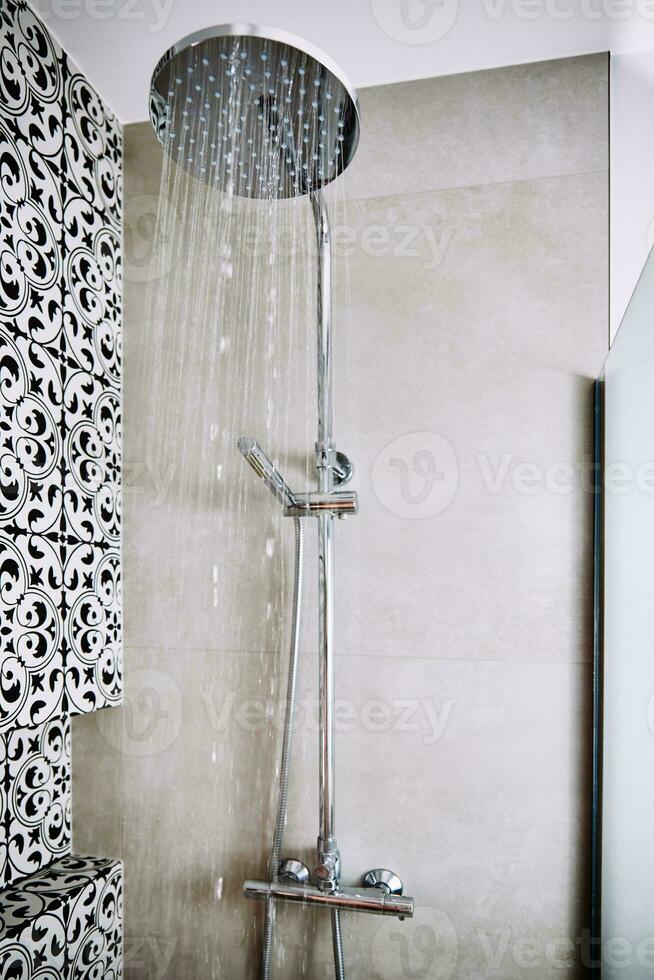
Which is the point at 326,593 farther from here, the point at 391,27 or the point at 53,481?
the point at 391,27

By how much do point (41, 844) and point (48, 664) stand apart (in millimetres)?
357

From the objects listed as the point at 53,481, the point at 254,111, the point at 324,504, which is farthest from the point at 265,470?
the point at 254,111

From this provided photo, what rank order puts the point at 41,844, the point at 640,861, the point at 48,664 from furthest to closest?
the point at 41,844, the point at 48,664, the point at 640,861

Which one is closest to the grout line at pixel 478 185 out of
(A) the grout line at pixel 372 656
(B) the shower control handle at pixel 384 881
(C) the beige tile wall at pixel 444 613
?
(C) the beige tile wall at pixel 444 613

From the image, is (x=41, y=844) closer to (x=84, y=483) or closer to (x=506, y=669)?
(x=84, y=483)

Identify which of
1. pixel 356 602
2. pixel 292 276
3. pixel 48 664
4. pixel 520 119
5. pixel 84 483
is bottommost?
pixel 48 664

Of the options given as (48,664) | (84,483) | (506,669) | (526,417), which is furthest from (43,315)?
(506,669)

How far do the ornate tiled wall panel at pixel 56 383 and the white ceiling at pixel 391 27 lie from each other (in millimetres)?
101

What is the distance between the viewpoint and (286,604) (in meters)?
1.27

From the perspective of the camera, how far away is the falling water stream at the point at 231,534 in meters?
1.26
